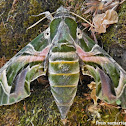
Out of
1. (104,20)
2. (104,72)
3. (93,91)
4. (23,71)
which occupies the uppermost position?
(104,20)

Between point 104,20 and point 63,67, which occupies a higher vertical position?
point 104,20

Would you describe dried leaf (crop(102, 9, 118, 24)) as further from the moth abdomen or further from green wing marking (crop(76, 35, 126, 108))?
the moth abdomen

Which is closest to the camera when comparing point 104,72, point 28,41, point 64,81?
point 64,81

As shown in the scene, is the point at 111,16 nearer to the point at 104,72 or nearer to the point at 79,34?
the point at 79,34

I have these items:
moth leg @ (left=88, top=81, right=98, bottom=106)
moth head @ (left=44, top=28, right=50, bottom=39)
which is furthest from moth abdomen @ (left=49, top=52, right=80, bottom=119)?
moth head @ (left=44, top=28, right=50, bottom=39)

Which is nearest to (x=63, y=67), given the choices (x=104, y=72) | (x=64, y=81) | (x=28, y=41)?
(x=64, y=81)

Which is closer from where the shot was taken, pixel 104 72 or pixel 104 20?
pixel 104 72
